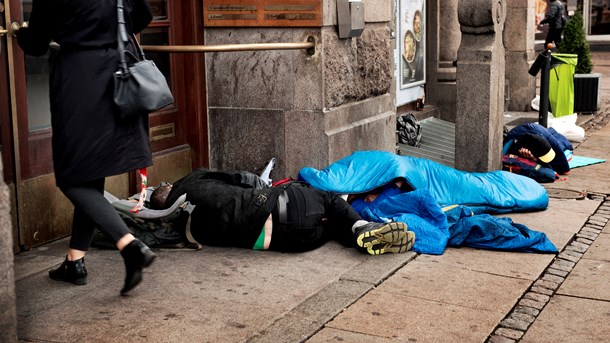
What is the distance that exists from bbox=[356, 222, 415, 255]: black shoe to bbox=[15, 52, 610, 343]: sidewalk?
7 centimetres

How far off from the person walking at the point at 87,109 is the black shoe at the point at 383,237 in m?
1.48

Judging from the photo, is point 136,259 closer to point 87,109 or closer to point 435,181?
point 87,109

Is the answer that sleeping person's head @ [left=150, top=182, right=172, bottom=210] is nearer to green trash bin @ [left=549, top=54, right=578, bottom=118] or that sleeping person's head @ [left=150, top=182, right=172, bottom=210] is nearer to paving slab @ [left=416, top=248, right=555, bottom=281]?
paving slab @ [left=416, top=248, right=555, bottom=281]

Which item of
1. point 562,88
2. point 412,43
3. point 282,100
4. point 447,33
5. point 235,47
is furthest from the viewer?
point 447,33

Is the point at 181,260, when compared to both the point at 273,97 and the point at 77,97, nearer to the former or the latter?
the point at 77,97

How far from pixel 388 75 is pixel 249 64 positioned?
154cm

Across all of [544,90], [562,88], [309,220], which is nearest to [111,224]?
[309,220]

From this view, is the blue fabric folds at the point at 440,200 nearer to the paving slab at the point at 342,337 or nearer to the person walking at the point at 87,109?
the paving slab at the point at 342,337

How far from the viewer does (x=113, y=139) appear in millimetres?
4754

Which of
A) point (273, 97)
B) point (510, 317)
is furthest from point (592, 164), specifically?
point (510, 317)

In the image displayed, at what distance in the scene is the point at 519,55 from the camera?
45.1 feet

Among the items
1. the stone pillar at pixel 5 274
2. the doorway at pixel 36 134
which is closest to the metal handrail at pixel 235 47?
the doorway at pixel 36 134

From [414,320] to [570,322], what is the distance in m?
0.73

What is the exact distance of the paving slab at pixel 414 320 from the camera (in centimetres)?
447
